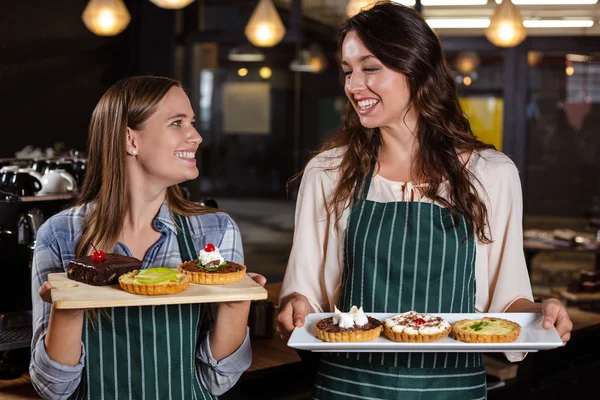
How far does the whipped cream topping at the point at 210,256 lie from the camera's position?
6.74 ft

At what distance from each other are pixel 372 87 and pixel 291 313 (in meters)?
0.60

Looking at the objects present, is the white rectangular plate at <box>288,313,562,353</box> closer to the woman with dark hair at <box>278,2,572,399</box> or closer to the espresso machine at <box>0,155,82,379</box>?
the woman with dark hair at <box>278,2,572,399</box>

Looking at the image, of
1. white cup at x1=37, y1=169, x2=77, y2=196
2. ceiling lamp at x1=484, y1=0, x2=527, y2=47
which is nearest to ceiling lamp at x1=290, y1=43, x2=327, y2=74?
ceiling lamp at x1=484, y1=0, x2=527, y2=47

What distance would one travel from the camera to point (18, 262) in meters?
3.67

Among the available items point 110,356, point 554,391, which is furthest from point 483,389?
point 554,391

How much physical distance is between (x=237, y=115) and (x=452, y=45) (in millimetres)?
2621

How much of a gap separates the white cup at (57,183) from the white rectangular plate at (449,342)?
6.33ft

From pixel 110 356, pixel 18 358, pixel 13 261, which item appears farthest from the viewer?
pixel 13 261

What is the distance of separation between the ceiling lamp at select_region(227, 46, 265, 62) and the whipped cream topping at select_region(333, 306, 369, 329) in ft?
23.2

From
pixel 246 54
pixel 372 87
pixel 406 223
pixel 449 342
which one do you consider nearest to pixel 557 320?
pixel 449 342

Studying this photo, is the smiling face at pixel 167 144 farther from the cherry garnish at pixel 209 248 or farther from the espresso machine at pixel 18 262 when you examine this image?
the espresso machine at pixel 18 262

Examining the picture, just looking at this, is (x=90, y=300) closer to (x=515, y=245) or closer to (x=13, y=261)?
(x=515, y=245)

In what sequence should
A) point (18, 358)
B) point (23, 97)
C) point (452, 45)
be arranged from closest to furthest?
point (18, 358) → point (23, 97) → point (452, 45)

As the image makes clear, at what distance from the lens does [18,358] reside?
3055mm
